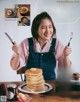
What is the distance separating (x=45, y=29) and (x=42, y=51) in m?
0.19

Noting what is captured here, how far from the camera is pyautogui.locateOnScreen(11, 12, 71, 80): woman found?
1704 mm

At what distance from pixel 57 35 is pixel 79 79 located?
0.42 meters

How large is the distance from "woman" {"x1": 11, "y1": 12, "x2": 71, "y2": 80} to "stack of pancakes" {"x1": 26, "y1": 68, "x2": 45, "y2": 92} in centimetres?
10

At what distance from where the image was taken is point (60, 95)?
1.56m

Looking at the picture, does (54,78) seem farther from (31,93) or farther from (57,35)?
(57,35)

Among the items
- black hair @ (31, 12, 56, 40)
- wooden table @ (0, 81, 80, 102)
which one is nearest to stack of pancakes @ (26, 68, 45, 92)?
wooden table @ (0, 81, 80, 102)

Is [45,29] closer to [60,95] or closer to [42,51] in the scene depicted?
[42,51]

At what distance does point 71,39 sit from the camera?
170 centimetres

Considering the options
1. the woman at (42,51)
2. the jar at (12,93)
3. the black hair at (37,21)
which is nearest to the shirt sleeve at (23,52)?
the woman at (42,51)

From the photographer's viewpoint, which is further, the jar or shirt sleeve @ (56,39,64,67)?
shirt sleeve @ (56,39,64,67)

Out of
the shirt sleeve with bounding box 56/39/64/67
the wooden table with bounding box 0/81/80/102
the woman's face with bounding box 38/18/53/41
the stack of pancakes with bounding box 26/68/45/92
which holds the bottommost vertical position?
the wooden table with bounding box 0/81/80/102

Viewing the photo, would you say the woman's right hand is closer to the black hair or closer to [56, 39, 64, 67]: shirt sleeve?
the black hair

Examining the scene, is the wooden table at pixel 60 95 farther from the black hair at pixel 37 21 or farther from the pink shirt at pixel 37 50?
the black hair at pixel 37 21

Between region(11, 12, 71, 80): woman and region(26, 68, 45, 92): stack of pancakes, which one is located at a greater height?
region(11, 12, 71, 80): woman
